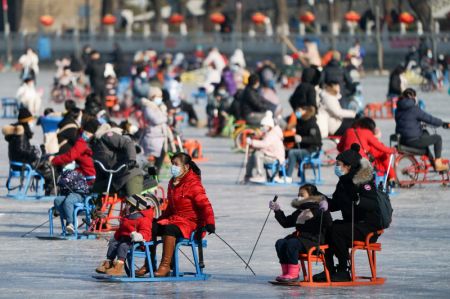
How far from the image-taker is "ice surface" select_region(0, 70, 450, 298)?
42.0ft

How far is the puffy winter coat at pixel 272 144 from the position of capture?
22.3 m

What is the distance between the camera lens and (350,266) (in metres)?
13.1

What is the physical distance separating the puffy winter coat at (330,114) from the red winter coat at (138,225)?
10795 millimetres

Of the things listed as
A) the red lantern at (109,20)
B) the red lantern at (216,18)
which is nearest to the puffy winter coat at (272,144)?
the red lantern at (109,20)

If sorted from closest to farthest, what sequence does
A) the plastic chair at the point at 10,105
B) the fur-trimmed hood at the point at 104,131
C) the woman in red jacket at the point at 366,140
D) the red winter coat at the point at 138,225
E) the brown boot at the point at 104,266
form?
the red winter coat at the point at 138,225 < the brown boot at the point at 104,266 < the fur-trimmed hood at the point at 104,131 < the woman in red jacket at the point at 366,140 < the plastic chair at the point at 10,105

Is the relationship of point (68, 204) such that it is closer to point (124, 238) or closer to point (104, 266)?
point (104, 266)

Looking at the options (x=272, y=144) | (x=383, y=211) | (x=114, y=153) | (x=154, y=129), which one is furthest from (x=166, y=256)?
(x=154, y=129)

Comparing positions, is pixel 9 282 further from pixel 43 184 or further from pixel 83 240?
pixel 43 184

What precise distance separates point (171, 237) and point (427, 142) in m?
8.98

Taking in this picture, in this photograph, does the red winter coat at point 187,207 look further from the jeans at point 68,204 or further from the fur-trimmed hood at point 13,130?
the fur-trimmed hood at point 13,130

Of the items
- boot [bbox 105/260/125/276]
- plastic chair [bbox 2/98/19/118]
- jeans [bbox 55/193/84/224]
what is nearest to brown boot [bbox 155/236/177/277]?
boot [bbox 105/260/125/276]

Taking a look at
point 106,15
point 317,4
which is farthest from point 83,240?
point 317,4

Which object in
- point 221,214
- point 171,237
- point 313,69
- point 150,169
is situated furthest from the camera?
point 313,69

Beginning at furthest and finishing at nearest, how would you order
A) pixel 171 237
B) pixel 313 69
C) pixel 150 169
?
pixel 313 69
pixel 150 169
pixel 171 237
